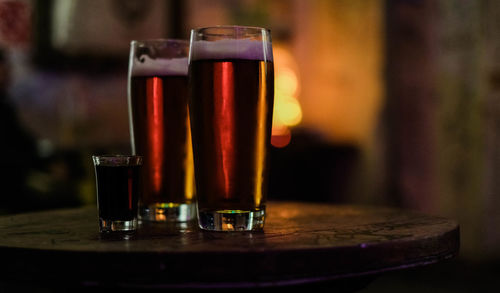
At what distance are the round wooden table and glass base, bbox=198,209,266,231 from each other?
0.9 inches

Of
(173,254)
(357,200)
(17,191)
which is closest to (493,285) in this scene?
(357,200)

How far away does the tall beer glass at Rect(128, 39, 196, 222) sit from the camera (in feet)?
3.83

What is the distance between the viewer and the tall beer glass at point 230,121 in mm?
992

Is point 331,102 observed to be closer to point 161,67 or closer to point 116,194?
point 161,67

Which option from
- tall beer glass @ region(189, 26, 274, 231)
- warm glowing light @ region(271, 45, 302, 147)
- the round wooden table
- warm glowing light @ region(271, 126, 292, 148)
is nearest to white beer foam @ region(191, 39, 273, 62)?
tall beer glass @ region(189, 26, 274, 231)

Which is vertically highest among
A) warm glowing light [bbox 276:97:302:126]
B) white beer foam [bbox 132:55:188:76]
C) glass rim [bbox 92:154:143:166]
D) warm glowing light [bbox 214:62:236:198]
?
white beer foam [bbox 132:55:188:76]

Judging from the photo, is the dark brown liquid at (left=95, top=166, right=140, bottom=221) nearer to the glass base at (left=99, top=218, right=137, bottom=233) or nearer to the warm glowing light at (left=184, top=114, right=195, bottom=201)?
the glass base at (left=99, top=218, right=137, bottom=233)

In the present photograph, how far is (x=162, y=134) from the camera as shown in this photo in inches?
46.2

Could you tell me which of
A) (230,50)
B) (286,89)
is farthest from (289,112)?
(230,50)

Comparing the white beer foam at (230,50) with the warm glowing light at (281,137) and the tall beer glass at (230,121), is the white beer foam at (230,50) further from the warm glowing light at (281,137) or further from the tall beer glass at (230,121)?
the warm glowing light at (281,137)

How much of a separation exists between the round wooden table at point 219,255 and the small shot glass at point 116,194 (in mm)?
28

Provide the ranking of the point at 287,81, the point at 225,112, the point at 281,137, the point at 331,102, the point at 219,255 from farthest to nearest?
the point at 287,81 → the point at 331,102 → the point at 281,137 → the point at 225,112 → the point at 219,255

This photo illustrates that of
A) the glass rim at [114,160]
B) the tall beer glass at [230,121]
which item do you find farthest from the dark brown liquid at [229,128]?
the glass rim at [114,160]

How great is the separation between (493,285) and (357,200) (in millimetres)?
1472
